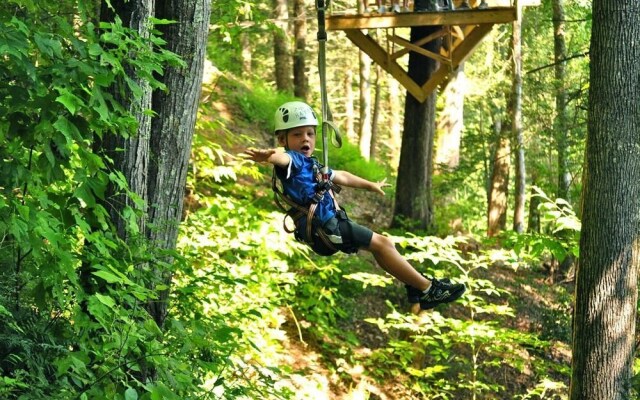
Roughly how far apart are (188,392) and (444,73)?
26.7 ft

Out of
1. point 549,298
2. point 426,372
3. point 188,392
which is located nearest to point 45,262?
point 188,392

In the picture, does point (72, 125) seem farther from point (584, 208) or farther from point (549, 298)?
point (549, 298)

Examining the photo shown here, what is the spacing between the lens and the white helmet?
221 inches

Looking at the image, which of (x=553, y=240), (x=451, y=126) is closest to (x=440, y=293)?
(x=553, y=240)

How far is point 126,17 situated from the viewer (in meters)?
4.54

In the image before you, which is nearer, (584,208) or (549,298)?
(584,208)

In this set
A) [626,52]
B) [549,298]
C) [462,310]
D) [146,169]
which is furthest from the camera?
[549,298]

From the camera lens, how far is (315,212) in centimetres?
553

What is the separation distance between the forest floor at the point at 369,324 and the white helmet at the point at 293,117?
94.2 inches

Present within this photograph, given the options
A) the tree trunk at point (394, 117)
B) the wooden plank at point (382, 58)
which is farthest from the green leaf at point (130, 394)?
the tree trunk at point (394, 117)

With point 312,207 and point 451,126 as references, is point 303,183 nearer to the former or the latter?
point 312,207

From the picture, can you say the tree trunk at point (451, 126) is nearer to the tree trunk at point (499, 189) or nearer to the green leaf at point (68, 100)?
the tree trunk at point (499, 189)

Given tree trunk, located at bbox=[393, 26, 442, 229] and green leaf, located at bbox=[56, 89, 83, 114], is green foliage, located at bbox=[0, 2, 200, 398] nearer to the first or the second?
green leaf, located at bbox=[56, 89, 83, 114]

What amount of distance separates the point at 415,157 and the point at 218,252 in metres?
4.83
